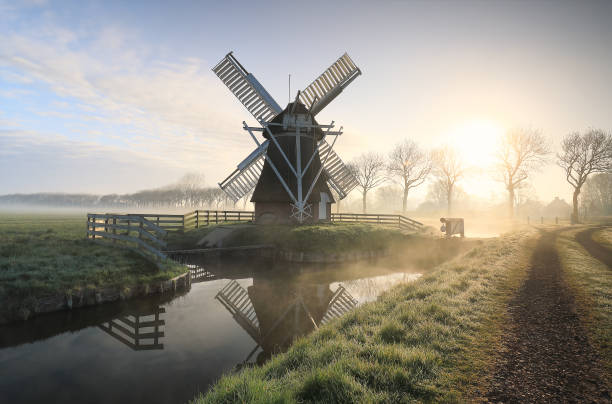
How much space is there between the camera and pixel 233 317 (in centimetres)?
808

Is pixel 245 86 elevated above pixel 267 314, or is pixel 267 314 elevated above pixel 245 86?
pixel 245 86

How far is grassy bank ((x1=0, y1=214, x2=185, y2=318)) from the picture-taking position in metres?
7.55

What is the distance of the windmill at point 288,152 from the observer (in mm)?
20547

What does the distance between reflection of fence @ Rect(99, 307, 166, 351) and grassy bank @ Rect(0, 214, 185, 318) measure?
5.74 feet

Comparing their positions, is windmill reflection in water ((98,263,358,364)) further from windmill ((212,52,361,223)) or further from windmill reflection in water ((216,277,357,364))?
windmill ((212,52,361,223))

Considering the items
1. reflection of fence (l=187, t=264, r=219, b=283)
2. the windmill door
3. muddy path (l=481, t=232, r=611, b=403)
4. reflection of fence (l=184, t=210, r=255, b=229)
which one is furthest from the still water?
reflection of fence (l=184, t=210, r=255, b=229)

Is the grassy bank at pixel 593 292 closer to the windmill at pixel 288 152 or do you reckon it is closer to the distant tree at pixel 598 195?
the windmill at pixel 288 152

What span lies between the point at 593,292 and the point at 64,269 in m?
14.4

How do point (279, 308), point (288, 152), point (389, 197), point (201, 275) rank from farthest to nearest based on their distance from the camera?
1. point (389, 197)
2. point (288, 152)
3. point (201, 275)
4. point (279, 308)

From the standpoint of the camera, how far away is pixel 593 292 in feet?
22.8

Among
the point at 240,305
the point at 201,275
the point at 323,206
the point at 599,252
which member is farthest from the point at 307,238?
the point at 599,252

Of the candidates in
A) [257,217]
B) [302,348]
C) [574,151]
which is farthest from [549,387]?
[574,151]

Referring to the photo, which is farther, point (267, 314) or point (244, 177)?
point (244, 177)

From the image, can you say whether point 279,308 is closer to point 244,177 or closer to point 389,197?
point 244,177
